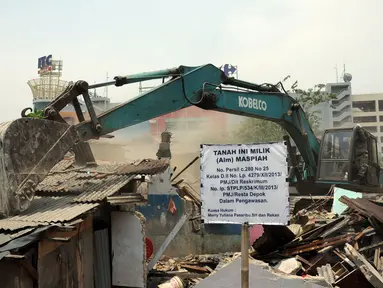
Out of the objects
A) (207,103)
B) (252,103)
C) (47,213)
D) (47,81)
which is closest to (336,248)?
(207,103)

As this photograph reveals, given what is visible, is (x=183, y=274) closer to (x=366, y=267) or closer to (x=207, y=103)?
(x=366, y=267)

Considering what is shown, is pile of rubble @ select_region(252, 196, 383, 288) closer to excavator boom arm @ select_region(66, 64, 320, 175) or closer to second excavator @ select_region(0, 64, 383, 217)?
second excavator @ select_region(0, 64, 383, 217)

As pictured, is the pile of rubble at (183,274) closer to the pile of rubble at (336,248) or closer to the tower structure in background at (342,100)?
the pile of rubble at (336,248)

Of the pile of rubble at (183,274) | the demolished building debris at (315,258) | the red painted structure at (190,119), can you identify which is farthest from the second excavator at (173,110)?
the red painted structure at (190,119)

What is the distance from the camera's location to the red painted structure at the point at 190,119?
50044mm

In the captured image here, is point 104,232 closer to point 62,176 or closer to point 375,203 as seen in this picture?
point 62,176

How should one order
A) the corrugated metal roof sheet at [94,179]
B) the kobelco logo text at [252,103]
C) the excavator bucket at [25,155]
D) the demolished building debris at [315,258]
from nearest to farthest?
the excavator bucket at [25,155] → the demolished building debris at [315,258] → the corrugated metal roof sheet at [94,179] → the kobelco logo text at [252,103]

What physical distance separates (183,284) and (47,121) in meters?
3.83

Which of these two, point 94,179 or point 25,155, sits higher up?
point 25,155

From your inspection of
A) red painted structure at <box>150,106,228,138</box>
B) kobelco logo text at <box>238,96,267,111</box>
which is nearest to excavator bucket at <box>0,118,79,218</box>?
kobelco logo text at <box>238,96,267,111</box>

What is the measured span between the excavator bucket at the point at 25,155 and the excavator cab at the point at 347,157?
7.52 m

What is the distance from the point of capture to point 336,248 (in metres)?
7.61

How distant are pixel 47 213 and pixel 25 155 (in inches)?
35.9

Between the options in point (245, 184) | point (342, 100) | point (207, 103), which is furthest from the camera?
point (342, 100)
